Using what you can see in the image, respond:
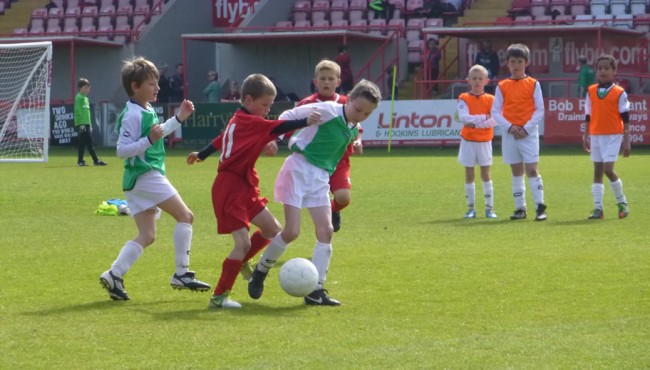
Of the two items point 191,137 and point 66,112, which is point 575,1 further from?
point 66,112

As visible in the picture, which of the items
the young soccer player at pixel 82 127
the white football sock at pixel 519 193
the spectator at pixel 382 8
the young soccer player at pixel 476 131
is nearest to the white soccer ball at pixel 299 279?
the white football sock at pixel 519 193

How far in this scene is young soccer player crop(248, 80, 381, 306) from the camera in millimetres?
7961

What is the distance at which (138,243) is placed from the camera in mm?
8266

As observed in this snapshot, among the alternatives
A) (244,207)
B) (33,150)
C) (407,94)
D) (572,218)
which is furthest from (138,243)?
(407,94)

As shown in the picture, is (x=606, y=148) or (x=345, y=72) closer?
(x=606, y=148)

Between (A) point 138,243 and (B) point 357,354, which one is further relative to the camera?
(A) point 138,243

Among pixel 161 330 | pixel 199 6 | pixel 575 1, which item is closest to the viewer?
pixel 161 330

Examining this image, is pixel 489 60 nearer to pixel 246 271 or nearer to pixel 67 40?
pixel 67 40

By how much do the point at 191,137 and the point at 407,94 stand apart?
21.6 feet

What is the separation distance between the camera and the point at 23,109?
21781 millimetres

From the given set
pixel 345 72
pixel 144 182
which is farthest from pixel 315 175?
pixel 345 72

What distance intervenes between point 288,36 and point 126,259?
25.9m

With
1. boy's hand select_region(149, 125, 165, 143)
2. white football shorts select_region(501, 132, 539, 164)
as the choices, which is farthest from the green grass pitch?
boy's hand select_region(149, 125, 165, 143)

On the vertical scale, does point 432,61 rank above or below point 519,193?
above
